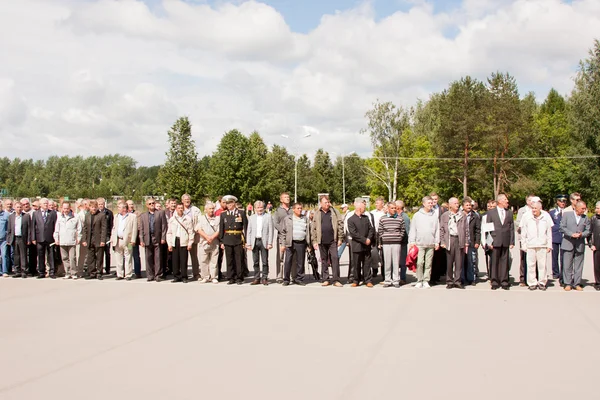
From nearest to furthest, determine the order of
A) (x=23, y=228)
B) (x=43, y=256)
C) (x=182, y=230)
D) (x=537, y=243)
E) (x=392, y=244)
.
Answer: (x=537, y=243)
(x=392, y=244)
(x=182, y=230)
(x=23, y=228)
(x=43, y=256)

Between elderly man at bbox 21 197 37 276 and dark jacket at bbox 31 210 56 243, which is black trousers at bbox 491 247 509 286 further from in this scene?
elderly man at bbox 21 197 37 276

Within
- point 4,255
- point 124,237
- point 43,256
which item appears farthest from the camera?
point 4,255

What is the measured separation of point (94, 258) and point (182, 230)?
2614mm

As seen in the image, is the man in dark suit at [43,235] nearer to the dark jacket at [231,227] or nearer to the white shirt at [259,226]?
the dark jacket at [231,227]

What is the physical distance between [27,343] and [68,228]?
7291 mm

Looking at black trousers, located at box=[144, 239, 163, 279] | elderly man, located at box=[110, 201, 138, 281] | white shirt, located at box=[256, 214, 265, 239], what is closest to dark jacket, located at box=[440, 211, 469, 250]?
white shirt, located at box=[256, 214, 265, 239]

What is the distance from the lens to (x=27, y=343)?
23.3 ft

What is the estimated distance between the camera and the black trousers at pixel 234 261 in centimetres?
1268

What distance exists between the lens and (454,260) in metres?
12.0

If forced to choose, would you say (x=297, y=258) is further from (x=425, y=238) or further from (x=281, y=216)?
(x=425, y=238)

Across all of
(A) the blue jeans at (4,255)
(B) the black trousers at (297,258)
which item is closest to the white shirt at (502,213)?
(B) the black trousers at (297,258)

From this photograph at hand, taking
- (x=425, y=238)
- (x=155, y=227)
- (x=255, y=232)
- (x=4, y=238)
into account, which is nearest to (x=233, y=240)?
(x=255, y=232)

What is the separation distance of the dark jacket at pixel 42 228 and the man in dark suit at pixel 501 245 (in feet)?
35.4

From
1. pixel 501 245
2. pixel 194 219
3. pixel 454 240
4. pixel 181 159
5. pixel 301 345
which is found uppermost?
pixel 181 159
